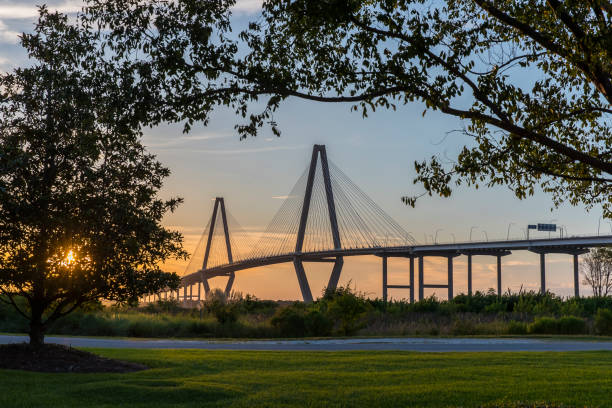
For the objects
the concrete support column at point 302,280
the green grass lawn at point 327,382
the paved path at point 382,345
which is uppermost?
the concrete support column at point 302,280

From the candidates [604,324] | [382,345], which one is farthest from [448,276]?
[382,345]

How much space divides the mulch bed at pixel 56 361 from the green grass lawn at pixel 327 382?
581 millimetres

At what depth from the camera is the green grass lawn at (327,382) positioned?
9.52 meters

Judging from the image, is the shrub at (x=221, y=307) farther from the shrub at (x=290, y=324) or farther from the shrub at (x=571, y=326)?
the shrub at (x=571, y=326)

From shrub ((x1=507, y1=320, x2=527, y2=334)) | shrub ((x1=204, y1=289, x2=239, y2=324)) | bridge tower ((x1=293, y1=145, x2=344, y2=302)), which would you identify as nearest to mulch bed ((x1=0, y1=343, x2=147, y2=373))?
shrub ((x1=204, y1=289, x2=239, y2=324))

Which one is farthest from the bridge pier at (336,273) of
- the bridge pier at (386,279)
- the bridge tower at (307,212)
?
the bridge pier at (386,279)

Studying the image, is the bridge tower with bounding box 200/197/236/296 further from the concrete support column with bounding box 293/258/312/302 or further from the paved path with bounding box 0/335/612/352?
the paved path with bounding box 0/335/612/352

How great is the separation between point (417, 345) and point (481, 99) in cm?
1070

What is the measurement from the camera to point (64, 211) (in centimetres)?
1301

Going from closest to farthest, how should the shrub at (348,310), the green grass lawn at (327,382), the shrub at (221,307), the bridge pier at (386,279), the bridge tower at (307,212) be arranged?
the green grass lawn at (327,382) < the shrub at (348,310) < the shrub at (221,307) < the bridge tower at (307,212) < the bridge pier at (386,279)

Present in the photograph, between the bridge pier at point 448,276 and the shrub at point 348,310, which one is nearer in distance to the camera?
the shrub at point 348,310

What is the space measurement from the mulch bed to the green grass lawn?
58 centimetres

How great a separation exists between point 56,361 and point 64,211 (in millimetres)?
2876

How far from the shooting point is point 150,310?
34344mm
